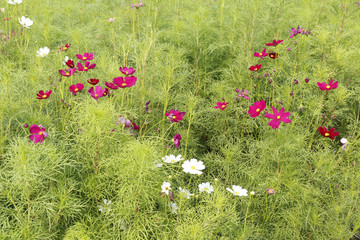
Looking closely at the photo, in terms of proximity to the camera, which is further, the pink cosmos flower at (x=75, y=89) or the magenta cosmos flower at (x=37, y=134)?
the pink cosmos flower at (x=75, y=89)

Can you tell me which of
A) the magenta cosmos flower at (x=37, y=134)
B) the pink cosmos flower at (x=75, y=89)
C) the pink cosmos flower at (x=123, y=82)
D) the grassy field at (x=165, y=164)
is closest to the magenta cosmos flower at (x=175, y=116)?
the grassy field at (x=165, y=164)

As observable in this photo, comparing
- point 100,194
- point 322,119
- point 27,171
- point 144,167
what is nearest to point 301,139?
point 322,119

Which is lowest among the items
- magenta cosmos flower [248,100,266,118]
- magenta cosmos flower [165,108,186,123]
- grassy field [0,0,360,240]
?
grassy field [0,0,360,240]

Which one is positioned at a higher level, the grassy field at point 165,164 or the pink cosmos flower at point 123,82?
the pink cosmos flower at point 123,82

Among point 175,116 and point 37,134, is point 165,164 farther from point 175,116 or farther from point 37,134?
point 37,134

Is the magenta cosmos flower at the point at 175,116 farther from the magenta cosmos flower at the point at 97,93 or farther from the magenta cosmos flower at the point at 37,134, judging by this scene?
the magenta cosmos flower at the point at 37,134

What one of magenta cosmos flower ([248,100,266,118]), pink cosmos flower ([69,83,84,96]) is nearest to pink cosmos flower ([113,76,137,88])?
pink cosmos flower ([69,83,84,96])

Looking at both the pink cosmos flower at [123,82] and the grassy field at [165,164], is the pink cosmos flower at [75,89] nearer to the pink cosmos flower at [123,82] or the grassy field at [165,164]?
the grassy field at [165,164]

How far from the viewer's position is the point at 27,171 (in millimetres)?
1215

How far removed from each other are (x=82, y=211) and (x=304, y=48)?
2.35 metres

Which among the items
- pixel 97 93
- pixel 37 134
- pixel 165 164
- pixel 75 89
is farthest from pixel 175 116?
pixel 37 134

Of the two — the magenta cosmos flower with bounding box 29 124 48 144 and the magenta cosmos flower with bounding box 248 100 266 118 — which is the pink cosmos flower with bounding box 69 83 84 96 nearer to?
the magenta cosmos flower with bounding box 29 124 48 144

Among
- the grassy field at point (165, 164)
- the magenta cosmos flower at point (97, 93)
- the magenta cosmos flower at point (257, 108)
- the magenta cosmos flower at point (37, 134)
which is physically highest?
the magenta cosmos flower at point (97, 93)

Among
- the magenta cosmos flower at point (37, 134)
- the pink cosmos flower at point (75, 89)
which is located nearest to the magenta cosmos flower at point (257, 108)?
the pink cosmos flower at point (75, 89)
